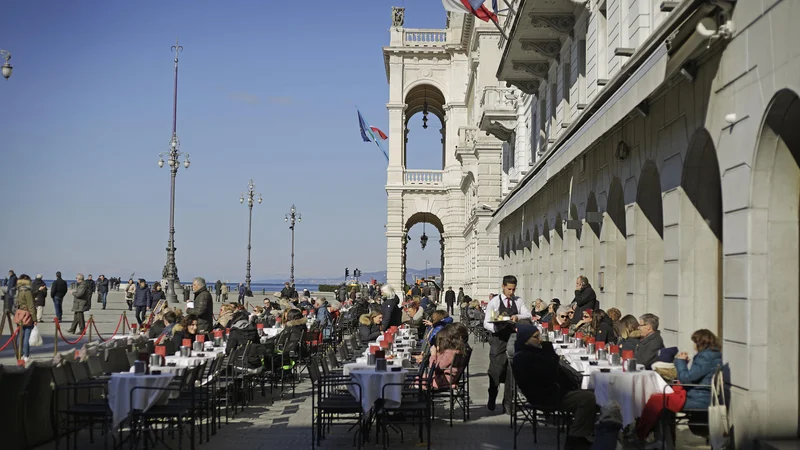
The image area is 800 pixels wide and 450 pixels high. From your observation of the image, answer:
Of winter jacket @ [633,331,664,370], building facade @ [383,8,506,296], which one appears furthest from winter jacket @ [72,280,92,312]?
building facade @ [383,8,506,296]

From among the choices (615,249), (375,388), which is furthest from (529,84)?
(375,388)

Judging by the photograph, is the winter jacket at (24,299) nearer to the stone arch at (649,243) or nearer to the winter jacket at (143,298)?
the winter jacket at (143,298)

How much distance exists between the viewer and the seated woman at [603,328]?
14.8m

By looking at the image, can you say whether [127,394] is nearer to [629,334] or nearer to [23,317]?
[629,334]

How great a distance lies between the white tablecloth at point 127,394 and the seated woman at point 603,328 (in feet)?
23.5

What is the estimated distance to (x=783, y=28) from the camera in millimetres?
8250

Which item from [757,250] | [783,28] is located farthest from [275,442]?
[783,28]

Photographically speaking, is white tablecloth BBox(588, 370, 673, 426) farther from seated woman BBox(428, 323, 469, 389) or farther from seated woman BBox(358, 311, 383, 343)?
seated woman BBox(358, 311, 383, 343)

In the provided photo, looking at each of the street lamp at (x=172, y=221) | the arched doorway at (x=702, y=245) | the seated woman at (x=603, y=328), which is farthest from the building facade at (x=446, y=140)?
the arched doorway at (x=702, y=245)

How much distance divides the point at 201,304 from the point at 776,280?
10679mm

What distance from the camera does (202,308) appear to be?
17.0 metres

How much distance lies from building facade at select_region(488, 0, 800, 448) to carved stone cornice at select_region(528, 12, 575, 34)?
226 cm

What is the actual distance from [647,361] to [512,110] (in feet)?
91.1

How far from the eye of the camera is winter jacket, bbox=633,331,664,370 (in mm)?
11483
